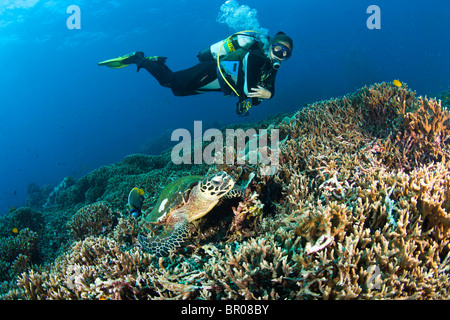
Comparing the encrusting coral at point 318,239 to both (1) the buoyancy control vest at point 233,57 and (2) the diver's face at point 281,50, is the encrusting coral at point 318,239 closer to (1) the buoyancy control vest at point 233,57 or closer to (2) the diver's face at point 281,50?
(2) the diver's face at point 281,50

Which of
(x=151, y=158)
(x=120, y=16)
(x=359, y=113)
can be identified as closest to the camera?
(x=359, y=113)

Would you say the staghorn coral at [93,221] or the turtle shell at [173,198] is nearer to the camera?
the turtle shell at [173,198]

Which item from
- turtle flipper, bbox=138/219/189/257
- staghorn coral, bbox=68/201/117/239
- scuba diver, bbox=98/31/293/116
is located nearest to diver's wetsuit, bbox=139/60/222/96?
scuba diver, bbox=98/31/293/116

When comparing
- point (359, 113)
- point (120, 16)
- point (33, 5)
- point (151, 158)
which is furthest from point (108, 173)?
point (120, 16)

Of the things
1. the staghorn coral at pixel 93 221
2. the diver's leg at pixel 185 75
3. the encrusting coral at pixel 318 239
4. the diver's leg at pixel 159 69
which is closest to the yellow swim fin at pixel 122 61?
the diver's leg at pixel 159 69

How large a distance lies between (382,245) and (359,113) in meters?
3.60

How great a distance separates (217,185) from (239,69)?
3733 mm

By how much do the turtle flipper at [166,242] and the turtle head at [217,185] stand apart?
56 centimetres

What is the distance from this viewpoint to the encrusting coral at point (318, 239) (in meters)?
1.66

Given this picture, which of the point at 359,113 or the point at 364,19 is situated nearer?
the point at 359,113

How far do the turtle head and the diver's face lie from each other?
3.48 m

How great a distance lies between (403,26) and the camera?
89.8 metres
